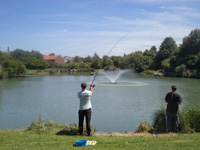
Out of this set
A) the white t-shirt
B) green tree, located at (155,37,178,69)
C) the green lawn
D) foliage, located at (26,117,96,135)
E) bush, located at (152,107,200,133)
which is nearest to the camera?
the green lawn

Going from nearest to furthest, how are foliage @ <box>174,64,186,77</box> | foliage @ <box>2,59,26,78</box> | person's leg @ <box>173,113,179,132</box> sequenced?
1. person's leg @ <box>173,113,179,132</box>
2. foliage @ <box>174,64,186,77</box>
3. foliage @ <box>2,59,26,78</box>

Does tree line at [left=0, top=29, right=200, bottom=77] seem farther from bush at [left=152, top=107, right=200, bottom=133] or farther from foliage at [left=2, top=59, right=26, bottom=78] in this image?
bush at [left=152, top=107, right=200, bottom=133]

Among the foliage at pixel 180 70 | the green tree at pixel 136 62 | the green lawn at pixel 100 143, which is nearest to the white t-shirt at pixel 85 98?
the green lawn at pixel 100 143

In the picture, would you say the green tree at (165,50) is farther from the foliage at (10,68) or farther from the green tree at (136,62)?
the foliage at (10,68)

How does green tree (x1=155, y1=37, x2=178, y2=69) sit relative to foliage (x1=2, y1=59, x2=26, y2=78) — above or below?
above

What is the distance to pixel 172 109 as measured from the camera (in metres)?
8.05

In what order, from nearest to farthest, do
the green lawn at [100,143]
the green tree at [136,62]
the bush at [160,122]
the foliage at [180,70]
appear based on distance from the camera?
the green lawn at [100,143]
the bush at [160,122]
the foliage at [180,70]
the green tree at [136,62]

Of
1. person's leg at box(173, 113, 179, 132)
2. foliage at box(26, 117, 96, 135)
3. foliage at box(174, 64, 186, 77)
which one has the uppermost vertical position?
foliage at box(174, 64, 186, 77)

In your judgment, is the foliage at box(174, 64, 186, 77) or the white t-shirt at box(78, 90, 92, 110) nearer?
the white t-shirt at box(78, 90, 92, 110)

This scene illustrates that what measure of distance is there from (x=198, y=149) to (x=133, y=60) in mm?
93221

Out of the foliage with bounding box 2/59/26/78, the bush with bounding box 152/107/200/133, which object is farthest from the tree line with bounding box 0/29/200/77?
the bush with bounding box 152/107/200/133

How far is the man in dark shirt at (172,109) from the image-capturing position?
7.91 metres

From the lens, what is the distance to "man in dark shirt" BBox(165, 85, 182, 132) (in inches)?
312

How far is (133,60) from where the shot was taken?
97688 millimetres
